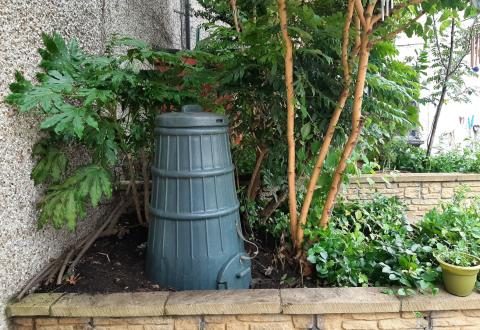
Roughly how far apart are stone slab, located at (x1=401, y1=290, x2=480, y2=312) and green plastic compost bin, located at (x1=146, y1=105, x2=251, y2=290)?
0.92 meters

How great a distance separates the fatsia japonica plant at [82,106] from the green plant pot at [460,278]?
5.67 ft

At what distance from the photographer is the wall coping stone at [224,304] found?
174 centimetres

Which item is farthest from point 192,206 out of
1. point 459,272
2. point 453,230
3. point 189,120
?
point 453,230

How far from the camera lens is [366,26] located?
5.96 feet

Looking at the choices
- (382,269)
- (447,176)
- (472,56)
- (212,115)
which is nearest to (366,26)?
(212,115)

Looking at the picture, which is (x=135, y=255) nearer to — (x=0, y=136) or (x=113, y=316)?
(x=113, y=316)

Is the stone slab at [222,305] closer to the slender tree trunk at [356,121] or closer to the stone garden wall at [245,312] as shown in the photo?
the stone garden wall at [245,312]

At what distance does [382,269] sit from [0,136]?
2086 millimetres

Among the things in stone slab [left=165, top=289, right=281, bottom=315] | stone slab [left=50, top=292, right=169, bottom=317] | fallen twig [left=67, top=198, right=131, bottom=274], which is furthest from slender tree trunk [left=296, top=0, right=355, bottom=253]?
fallen twig [left=67, top=198, right=131, bottom=274]

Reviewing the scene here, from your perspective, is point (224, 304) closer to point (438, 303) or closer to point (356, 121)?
point (438, 303)

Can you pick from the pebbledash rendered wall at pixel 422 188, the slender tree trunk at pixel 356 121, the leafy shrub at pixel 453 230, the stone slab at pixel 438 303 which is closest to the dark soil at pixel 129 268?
the slender tree trunk at pixel 356 121

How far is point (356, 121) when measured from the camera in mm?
2012

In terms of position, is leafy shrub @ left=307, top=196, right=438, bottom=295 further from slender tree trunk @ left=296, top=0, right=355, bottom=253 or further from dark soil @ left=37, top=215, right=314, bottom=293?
dark soil @ left=37, top=215, right=314, bottom=293

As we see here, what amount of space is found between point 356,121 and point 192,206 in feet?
3.44
